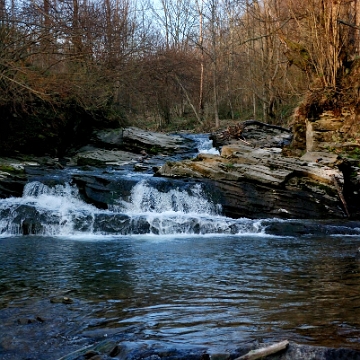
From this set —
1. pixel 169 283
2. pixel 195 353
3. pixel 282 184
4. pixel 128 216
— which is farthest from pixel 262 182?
pixel 195 353

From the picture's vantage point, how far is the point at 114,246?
30.7ft

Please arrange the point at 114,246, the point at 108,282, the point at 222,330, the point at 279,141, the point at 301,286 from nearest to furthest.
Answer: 1. the point at 222,330
2. the point at 301,286
3. the point at 108,282
4. the point at 114,246
5. the point at 279,141

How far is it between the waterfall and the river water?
0.03 metres

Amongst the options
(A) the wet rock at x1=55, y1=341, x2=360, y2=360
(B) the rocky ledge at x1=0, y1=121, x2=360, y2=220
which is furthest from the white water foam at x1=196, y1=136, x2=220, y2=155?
(A) the wet rock at x1=55, y1=341, x2=360, y2=360

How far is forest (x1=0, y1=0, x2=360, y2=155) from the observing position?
14.7m

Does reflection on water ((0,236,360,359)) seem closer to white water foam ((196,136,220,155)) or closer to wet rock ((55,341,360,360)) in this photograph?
wet rock ((55,341,360,360))

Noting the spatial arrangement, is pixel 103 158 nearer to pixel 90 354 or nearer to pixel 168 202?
pixel 168 202

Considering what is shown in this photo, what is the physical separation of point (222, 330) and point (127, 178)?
9.98m

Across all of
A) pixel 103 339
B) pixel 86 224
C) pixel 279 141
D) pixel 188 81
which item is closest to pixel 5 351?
pixel 103 339

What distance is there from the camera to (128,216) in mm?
11602

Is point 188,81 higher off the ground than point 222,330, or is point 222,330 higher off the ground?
point 188,81

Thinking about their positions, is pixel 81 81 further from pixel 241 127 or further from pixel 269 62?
pixel 269 62

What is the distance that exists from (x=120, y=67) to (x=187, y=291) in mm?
16924

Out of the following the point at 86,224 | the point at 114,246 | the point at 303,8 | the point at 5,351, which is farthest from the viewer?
the point at 303,8
